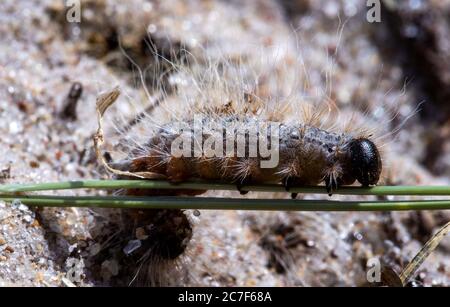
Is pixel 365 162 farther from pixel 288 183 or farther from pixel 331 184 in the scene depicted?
pixel 288 183

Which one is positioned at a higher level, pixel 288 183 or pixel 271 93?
pixel 271 93

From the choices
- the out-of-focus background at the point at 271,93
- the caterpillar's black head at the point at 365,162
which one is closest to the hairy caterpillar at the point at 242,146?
the caterpillar's black head at the point at 365,162

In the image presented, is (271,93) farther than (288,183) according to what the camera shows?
Yes

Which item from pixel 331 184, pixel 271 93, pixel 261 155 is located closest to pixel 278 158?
pixel 261 155

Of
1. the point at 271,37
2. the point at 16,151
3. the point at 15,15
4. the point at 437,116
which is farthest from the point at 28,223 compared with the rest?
the point at 437,116

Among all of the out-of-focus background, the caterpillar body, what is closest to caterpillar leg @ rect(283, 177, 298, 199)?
the caterpillar body

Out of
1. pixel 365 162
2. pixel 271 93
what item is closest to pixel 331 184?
pixel 365 162

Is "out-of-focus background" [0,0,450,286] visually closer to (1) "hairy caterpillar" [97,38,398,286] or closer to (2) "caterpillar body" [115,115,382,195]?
(1) "hairy caterpillar" [97,38,398,286]
